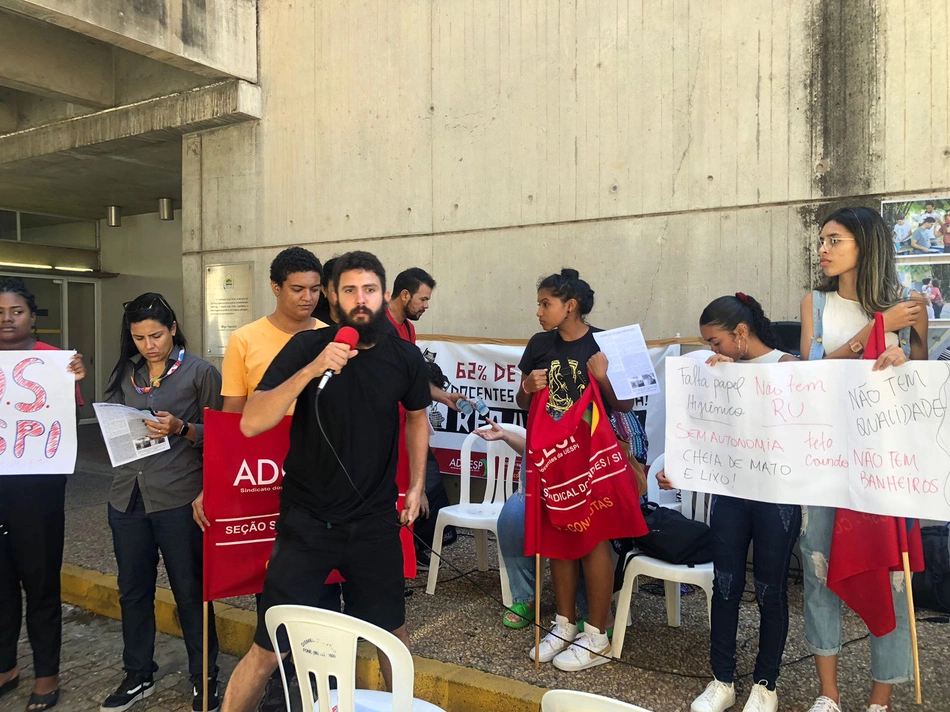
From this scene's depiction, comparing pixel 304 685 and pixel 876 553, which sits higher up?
pixel 876 553

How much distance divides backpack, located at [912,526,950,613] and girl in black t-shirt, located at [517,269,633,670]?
1972mm

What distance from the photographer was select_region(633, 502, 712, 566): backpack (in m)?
3.57

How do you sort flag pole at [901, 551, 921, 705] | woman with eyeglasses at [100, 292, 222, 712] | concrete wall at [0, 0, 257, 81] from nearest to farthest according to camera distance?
1. flag pole at [901, 551, 921, 705]
2. woman with eyeglasses at [100, 292, 222, 712]
3. concrete wall at [0, 0, 257, 81]

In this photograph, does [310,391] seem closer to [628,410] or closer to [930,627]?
[628,410]

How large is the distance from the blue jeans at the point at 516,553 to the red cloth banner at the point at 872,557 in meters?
1.74

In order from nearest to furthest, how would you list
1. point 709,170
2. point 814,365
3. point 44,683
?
point 814,365 → point 44,683 → point 709,170

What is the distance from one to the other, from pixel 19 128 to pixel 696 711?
31.1 ft

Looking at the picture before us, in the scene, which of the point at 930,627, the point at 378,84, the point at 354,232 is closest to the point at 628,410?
the point at 930,627

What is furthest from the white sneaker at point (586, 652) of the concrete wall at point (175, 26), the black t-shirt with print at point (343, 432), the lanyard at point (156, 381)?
the concrete wall at point (175, 26)

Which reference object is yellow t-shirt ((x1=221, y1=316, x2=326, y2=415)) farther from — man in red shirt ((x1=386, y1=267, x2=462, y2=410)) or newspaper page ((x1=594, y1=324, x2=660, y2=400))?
newspaper page ((x1=594, y1=324, x2=660, y2=400))

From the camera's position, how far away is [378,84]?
21.4 ft

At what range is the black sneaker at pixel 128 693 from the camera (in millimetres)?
3377

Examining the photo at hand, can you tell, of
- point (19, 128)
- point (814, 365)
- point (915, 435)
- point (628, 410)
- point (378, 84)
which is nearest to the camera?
point (915, 435)

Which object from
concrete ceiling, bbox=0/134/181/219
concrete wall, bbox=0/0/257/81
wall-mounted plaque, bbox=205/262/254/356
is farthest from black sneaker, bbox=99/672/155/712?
concrete ceiling, bbox=0/134/181/219
